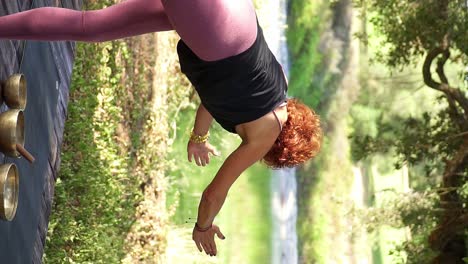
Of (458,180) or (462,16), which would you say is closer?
(462,16)

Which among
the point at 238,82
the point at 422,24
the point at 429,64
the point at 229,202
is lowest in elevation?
the point at 229,202

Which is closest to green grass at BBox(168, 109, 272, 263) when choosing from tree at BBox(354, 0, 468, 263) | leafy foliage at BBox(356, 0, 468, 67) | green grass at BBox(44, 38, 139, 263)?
tree at BBox(354, 0, 468, 263)

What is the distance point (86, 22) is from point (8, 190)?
415 millimetres

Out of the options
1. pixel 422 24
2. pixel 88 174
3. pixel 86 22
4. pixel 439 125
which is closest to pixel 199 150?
pixel 86 22

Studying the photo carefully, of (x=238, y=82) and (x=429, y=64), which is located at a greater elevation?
(x=429, y=64)

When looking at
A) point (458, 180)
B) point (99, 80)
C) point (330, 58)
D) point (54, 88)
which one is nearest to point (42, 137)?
point (54, 88)

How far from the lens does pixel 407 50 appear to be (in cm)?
812

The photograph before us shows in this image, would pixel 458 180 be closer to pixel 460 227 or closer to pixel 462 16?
pixel 460 227

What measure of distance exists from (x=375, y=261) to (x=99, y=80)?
16.9 ft

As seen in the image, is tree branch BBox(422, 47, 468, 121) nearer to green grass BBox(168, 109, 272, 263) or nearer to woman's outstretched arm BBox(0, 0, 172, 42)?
green grass BBox(168, 109, 272, 263)

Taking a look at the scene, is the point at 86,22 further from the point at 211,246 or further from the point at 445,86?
the point at 445,86

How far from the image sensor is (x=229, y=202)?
10516 mm

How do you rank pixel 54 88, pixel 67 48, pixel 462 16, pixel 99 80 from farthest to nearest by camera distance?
pixel 462 16 < pixel 99 80 < pixel 67 48 < pixel 54 88

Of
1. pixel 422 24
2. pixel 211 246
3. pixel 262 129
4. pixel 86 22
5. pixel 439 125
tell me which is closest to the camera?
pixel 86 22
